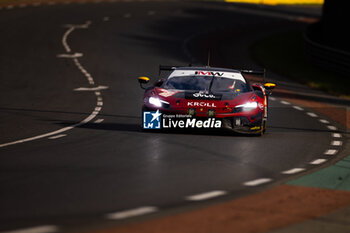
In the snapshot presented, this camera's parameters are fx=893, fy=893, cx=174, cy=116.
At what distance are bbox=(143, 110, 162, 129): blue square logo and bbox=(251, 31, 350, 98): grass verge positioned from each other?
44.7ft

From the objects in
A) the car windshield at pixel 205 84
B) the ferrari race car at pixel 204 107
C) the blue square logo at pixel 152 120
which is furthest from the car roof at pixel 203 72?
the blue square logo at pixel 152 120

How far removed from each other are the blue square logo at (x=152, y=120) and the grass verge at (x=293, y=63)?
1361 cm

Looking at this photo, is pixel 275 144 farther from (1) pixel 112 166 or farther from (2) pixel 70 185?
(2) pixel 70 185

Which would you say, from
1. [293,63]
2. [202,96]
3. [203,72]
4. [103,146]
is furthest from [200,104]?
[293,63]

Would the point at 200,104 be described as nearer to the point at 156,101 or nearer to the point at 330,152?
the point at 156,101

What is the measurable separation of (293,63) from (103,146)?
25.3 m

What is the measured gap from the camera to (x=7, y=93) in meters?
27.1

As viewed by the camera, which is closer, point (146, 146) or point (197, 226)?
point (197, 226)

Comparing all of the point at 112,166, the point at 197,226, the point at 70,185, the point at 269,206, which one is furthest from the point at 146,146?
the point at 197,226

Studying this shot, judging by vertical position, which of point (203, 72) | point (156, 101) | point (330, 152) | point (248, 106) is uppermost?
point (203, 72)

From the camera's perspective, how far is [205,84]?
752 inches

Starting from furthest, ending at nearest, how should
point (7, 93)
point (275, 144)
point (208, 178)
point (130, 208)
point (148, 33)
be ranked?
point (148, 33) < point (7, 93) < point (275, 144) < point (208, 178) < point (130, 208)

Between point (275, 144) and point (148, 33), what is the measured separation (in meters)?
32.4

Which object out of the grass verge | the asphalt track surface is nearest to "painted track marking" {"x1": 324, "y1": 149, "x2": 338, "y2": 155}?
the asphalt track surface
